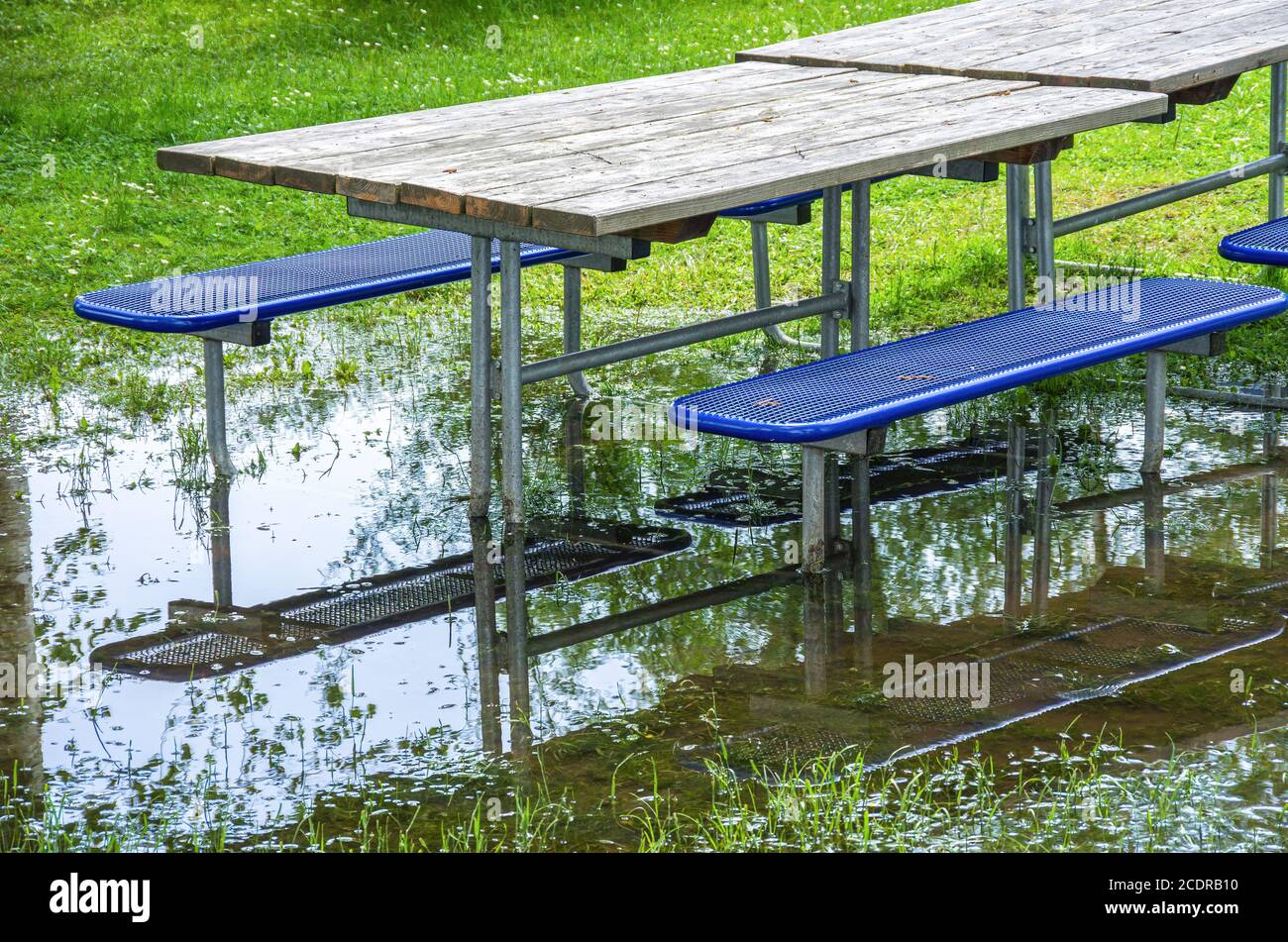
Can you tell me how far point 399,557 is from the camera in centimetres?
519

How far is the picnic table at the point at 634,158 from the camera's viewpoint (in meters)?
4.74

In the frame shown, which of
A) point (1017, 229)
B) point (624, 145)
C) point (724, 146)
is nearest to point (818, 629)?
point (724, 146)

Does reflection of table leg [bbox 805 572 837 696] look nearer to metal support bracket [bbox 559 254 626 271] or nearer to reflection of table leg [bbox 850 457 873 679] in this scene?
reflection of table leg [bbox 850 457 873 679]

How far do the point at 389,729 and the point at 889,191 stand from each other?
6.85 m

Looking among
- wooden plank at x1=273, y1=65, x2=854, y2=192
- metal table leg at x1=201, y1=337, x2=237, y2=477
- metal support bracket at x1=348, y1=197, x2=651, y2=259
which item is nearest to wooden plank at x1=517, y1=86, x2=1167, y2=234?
metal support bracket at x1=348, y1=197, x2=651, y2=259

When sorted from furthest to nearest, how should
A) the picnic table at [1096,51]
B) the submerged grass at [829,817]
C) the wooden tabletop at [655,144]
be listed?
the picnic table at [1096,51] → the wooden tabletop at [655,144] → the submerged grass at [829,817]

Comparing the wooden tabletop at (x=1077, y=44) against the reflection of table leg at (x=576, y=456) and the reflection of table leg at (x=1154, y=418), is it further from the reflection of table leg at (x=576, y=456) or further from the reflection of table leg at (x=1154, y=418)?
the reflection of table leg at (x=576, y=456)

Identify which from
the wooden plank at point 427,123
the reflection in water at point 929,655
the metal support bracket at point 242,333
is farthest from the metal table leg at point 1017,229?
the metal support bracket at point 242,333

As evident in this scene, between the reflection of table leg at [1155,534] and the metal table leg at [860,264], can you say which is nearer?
the reflection of table leg at [1155,534]

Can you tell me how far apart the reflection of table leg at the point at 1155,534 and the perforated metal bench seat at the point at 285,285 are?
2.09m

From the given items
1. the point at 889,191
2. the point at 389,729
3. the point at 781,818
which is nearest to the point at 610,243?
the point at 389,729

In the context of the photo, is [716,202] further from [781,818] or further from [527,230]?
[781,818]

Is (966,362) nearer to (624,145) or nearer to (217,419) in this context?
(624,145)

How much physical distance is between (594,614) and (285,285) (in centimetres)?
184
